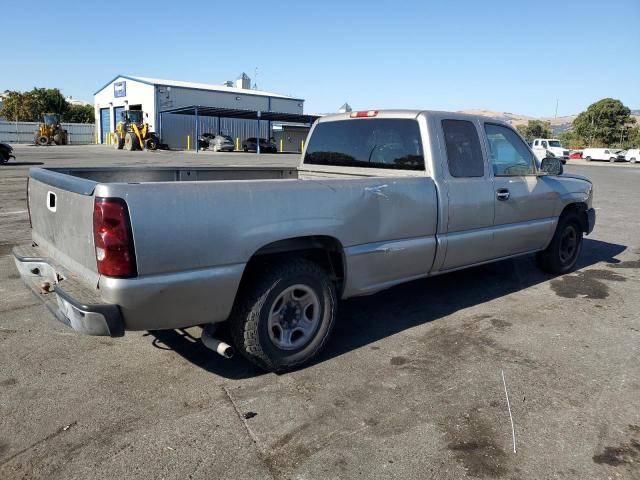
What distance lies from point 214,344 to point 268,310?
403 mm

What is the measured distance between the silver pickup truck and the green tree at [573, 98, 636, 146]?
219 feet

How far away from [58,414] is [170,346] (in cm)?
106

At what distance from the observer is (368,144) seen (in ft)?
16.2

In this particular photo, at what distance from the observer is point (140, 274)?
2840mm

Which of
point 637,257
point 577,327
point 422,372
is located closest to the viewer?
point 422,372

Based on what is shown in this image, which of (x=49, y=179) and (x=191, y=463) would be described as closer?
(x=191, y=463)

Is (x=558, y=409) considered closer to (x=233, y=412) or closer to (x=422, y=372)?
(x=422, y=372)

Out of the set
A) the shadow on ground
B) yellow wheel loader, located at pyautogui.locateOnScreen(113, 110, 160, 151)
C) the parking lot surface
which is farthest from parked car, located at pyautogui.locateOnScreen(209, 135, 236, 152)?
the parking lot surface

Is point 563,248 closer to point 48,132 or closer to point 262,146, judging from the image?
point 262,146

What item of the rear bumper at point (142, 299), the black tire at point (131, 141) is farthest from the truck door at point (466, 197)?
the black tire at point (131, 141)

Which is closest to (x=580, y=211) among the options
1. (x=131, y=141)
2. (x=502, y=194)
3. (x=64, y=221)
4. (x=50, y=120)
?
(x=502, y=194)

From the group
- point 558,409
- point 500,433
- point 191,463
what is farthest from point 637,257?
point 191,463

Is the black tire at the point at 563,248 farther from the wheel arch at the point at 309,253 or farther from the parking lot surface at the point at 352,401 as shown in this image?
the wheel arch at the point at 309,253

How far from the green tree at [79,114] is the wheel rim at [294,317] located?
71.0 m
